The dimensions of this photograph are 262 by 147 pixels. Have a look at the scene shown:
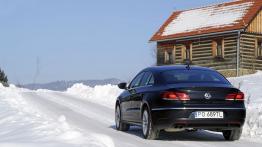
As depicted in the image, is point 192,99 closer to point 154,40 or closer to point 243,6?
point 243,6

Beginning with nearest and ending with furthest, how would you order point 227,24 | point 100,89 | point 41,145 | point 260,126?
point 41,145 → point 260,126 → point 100,89 → point 227,24

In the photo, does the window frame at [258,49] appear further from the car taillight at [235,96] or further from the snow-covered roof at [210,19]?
the car taillight at [235,96]

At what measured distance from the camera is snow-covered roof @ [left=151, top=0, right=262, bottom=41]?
38.7 m

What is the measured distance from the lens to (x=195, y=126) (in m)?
10.4

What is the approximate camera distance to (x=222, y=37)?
39625 mm

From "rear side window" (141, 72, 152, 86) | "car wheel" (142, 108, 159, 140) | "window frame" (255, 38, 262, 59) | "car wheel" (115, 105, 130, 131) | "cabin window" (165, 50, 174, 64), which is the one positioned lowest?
"cabin window" (165, 50, 174, 64)

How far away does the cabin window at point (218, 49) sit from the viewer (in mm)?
40088

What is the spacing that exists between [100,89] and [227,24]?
11.5 meters

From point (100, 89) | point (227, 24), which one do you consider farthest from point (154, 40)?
point (100, 89)

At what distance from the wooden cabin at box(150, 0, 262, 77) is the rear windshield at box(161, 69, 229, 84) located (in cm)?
2674

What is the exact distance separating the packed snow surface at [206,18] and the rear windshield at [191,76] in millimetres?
27788

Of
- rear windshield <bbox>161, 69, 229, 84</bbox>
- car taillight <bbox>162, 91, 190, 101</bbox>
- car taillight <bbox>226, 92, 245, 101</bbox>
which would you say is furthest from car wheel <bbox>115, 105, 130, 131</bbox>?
car taillight <bbox>226, 92, 245, 101</bbox>

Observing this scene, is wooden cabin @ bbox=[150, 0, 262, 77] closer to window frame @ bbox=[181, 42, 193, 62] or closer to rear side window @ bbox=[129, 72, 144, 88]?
window frame @ bbox=[181, 42, 193, 62]

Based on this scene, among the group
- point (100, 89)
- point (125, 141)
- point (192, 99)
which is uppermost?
point (192, 99)
